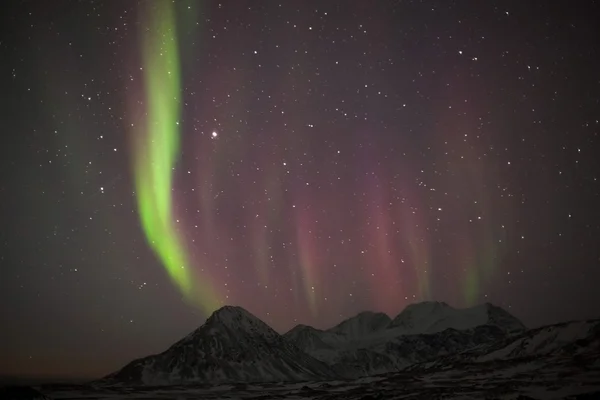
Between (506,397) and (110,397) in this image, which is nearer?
(506,397)

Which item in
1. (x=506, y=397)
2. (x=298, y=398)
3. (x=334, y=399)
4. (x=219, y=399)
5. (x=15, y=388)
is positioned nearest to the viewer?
(x=506, y=397)

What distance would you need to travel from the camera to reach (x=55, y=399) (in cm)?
14862

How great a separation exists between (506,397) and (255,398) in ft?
255

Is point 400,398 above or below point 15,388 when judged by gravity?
below

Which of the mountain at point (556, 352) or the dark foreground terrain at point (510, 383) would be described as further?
the mountain at point (556, 352)

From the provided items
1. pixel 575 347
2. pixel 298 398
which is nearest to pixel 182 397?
pixel 298 398

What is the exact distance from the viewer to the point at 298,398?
140 meters

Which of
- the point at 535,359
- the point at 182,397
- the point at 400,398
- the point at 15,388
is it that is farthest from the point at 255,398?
the point at 535,359

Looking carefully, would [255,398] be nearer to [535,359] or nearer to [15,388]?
[15,388]

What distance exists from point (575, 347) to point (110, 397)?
15603 centimetres

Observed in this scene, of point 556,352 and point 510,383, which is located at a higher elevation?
point 556,352

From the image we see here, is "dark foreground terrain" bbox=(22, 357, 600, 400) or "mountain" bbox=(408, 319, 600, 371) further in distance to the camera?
"mountain" bbox=(408, 319, 600, 371)

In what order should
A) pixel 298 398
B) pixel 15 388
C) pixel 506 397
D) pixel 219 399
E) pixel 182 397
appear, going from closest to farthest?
pixel 506 397, pixel 15 388, pixel 298 398, pixel 219 399, pixel 182 397

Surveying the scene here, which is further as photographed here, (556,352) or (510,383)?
(556,352)
